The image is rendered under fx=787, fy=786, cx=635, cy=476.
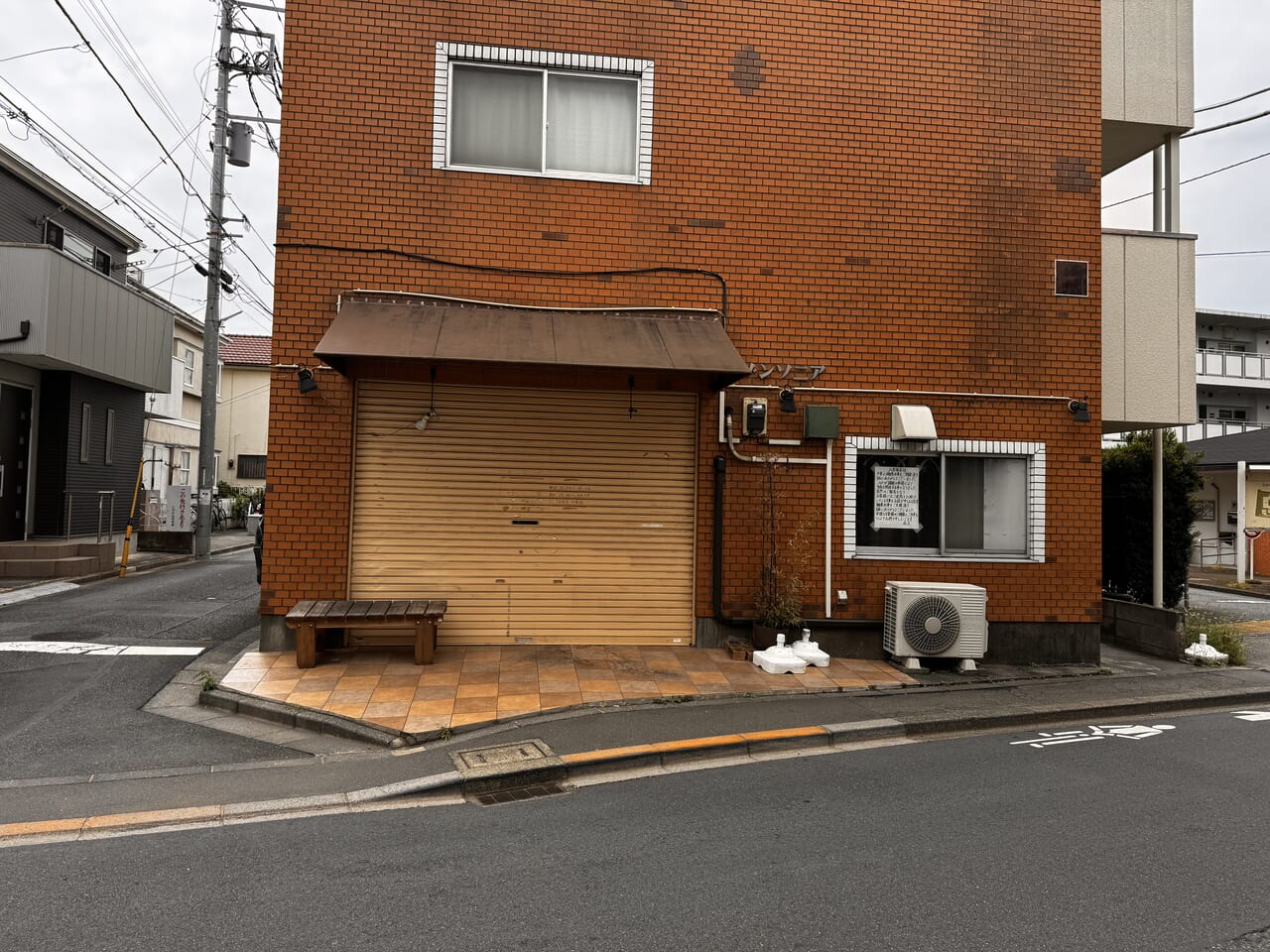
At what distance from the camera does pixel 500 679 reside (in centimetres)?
733

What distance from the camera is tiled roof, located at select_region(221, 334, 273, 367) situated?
117 feet

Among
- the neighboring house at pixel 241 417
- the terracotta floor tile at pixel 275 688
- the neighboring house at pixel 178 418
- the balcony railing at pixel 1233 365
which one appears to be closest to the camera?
the terracotta floor tile at pixel 275 688

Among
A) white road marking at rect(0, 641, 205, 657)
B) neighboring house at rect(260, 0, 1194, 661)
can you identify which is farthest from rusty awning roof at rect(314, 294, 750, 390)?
white road marking at rect(0, 641, 205, 657)

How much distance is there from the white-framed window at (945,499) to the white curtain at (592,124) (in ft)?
13.7

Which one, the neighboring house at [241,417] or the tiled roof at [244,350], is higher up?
the tiled roof at [244,350]

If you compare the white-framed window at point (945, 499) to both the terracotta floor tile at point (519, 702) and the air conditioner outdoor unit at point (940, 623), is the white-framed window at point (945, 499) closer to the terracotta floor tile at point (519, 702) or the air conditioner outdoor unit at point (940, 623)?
the air conditioner outdoor unit at point (940, 623)

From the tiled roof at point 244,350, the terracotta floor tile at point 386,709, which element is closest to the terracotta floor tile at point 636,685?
the terracotta floor tile at point 386,709

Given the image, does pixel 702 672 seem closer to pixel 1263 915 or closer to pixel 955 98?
pixel 1263 915

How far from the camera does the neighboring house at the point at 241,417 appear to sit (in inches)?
1403

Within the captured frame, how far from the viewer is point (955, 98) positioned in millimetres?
9070

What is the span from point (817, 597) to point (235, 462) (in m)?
34.0

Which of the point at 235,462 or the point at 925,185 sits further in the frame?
the point at 235,462

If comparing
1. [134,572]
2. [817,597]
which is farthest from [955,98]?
[134,572]

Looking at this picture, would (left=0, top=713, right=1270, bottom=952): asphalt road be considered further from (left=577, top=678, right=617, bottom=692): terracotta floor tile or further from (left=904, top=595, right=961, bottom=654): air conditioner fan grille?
(left=904, top=595, right=961, bottom=654): air conditioner fan grille
